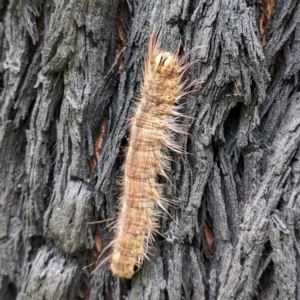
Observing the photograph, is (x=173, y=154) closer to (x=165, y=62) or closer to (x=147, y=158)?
(x=147, y=158)

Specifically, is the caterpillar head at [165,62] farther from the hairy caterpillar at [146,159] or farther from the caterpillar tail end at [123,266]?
the caterpillar tail end at [123,266]

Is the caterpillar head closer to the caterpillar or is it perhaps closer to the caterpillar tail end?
the caterpillar

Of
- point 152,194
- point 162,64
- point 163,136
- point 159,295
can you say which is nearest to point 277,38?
point 162,64

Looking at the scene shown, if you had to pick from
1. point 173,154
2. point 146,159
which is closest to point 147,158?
point 146,159

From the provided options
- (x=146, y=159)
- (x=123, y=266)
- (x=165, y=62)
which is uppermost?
(x=165, y=62)

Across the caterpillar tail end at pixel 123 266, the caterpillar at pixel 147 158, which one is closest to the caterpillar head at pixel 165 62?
the caterpillar at pixel 147 158

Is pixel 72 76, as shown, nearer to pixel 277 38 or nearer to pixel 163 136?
pixel 163 136

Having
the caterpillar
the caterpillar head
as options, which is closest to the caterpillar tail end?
the caterpillar
